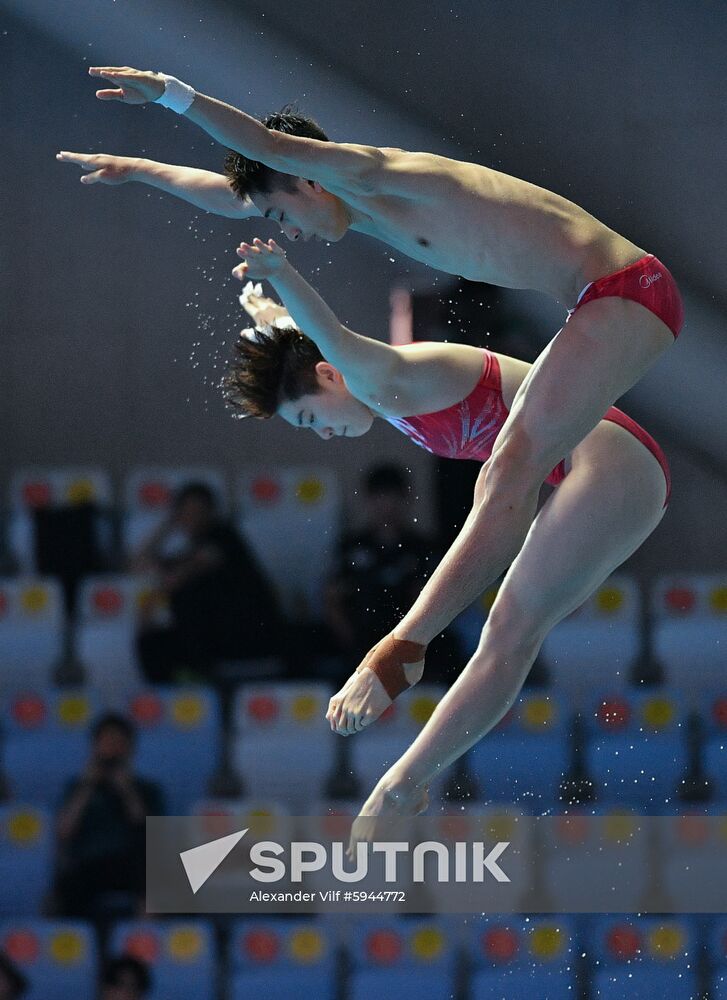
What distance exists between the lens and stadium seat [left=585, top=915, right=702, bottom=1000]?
4.71 metres

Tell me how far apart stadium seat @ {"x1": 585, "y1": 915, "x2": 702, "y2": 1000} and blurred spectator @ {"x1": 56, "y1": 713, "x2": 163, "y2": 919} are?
Answer: 4.91 ft

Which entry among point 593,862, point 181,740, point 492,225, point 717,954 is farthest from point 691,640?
point 492,225

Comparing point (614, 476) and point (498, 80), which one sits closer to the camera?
point (614, 476)

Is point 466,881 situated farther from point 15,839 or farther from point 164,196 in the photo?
point 164,196

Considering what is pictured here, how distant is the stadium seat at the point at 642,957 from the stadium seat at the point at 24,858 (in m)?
1.78

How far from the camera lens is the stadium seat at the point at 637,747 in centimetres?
502

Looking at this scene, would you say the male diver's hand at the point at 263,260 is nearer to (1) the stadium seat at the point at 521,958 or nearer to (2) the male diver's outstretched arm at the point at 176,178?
(2) the male diver's outstretched arm at the point at 176,178

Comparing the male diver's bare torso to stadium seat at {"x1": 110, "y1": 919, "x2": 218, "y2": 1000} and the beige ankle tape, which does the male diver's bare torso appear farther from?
stadium seat at {"x1": 110, "y1": 919, "x2": 218, "y2": 1000}

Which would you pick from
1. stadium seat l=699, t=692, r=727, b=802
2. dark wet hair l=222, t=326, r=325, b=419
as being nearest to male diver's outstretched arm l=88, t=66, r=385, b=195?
dark wet hair l=222, t=326, r=325, b=419

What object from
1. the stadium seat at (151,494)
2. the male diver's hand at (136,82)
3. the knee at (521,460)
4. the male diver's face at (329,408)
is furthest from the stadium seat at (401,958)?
the male diver's hand at (136,82)

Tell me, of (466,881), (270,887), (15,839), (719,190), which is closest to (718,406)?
(719,190)

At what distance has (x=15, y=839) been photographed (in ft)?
15.9

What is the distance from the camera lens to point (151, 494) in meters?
5.39

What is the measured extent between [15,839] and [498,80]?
9.87ft
